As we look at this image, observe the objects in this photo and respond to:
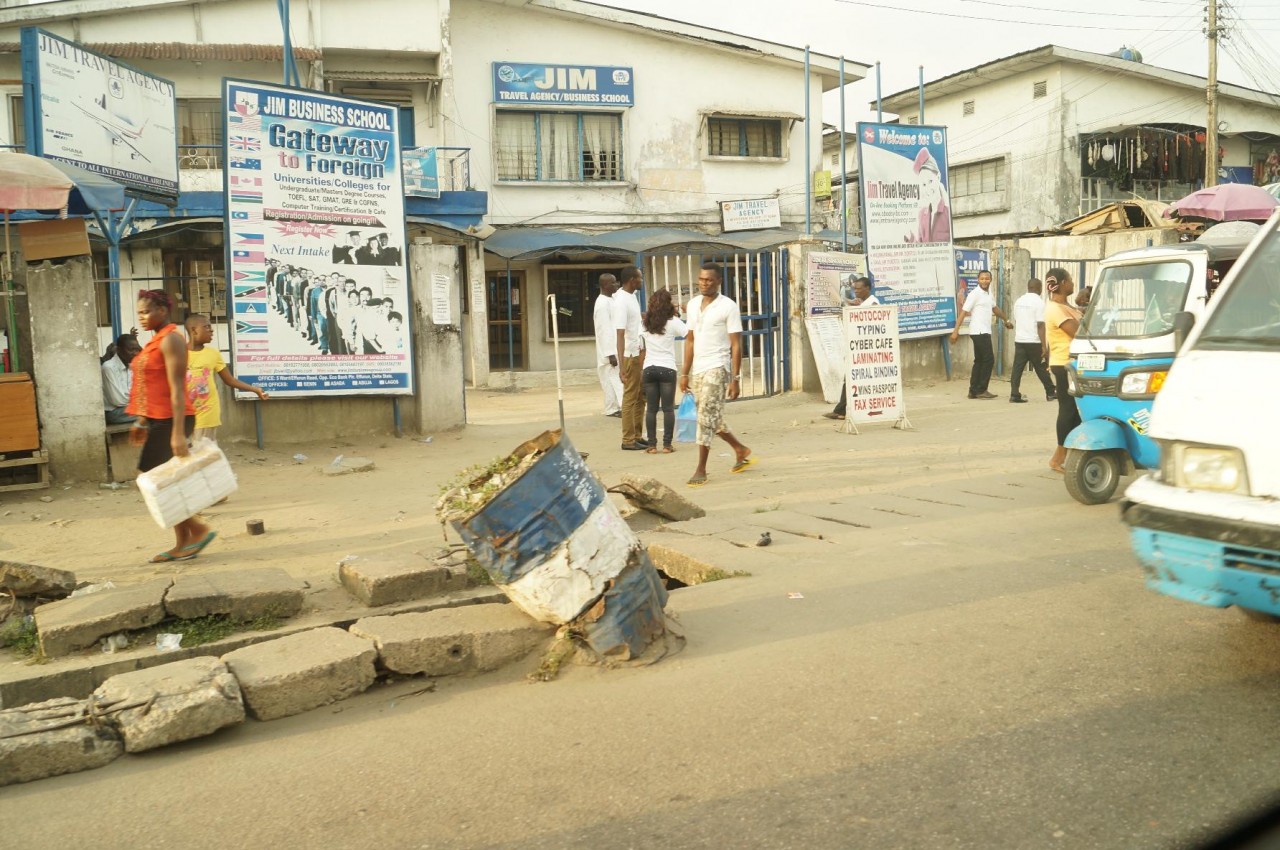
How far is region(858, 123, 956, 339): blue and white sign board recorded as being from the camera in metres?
16.2

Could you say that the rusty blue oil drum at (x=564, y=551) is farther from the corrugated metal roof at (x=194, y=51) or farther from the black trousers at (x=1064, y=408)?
the corrugated metal roof at (x=194, y=51)

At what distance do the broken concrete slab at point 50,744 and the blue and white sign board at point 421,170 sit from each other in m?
17.4

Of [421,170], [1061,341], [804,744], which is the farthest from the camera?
[421,170]

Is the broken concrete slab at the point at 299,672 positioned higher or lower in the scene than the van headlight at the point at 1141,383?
lower

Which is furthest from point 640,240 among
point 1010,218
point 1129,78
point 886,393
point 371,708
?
point 371,708

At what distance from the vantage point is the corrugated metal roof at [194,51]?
2058cm

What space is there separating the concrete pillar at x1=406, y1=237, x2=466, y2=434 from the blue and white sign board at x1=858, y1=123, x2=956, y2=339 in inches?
268

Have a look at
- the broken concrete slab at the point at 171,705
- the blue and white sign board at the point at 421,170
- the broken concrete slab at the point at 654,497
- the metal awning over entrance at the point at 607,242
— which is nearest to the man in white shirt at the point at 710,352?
the broken concrete slab at the point at 654,497

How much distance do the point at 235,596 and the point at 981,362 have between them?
12.2 m

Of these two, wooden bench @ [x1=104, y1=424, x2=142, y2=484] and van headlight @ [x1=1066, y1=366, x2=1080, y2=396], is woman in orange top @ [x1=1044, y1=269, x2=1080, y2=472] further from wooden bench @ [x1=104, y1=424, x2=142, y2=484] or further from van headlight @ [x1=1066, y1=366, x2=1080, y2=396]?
wooden bench @ [x1=104, y1=424, x2=142, y2=484]

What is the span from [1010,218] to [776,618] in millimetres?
28315

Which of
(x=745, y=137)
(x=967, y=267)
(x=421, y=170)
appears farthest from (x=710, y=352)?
(x=745, y=137)

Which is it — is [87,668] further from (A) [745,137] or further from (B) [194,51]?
(A) [745,137]

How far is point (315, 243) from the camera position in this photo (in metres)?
11.6
